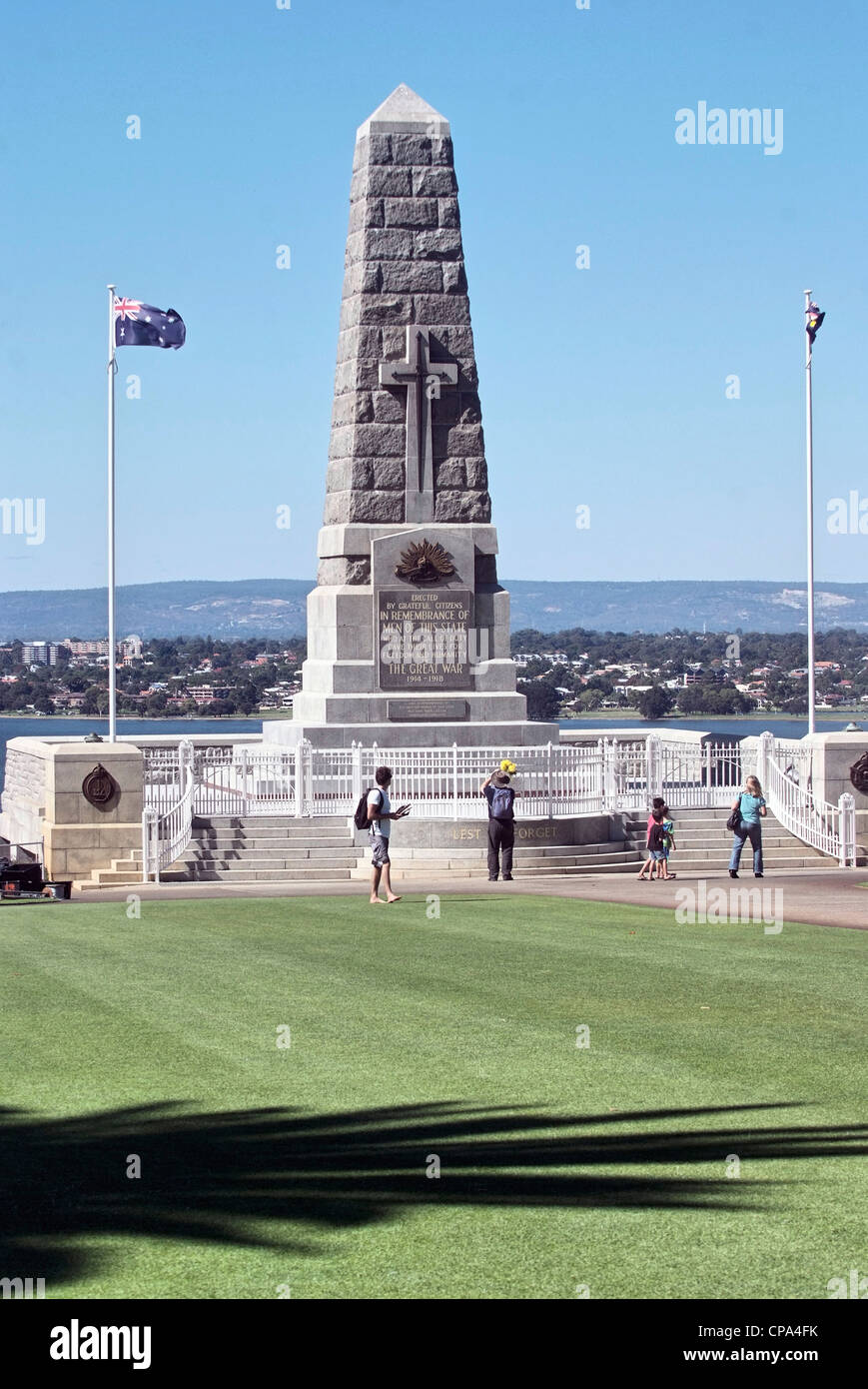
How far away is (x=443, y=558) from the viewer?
31609 millimetres

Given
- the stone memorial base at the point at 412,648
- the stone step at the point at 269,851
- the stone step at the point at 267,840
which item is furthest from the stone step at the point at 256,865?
the stone memorial base at the point at 412,648

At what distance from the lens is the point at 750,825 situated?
975 inches

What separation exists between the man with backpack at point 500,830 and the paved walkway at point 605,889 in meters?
0.27

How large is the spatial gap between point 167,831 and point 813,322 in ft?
43.8

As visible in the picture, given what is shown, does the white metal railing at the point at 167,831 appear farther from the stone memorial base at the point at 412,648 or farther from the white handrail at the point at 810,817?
the white handrail at the point at 810,817

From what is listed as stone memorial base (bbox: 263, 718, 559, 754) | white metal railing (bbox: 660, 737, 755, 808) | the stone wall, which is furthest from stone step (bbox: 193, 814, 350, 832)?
white metal railing (bbox: 660, 737, 755, 808)

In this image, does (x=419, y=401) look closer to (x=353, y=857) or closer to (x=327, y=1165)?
(x=353, y=857)

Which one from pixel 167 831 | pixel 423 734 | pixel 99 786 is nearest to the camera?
pixel 167 831

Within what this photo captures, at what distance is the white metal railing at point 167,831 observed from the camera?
25453 millimetres

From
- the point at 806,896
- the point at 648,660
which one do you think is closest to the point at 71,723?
the point at 648,660

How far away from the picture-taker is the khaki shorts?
2022 centimetres

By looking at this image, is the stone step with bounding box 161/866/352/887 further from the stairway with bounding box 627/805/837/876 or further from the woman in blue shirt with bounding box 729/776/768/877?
the woman in blue shirt with bounding box 729/776/768/877

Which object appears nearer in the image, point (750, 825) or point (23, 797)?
point (750, 825)

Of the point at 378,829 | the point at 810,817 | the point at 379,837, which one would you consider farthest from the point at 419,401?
the point at 379,837
